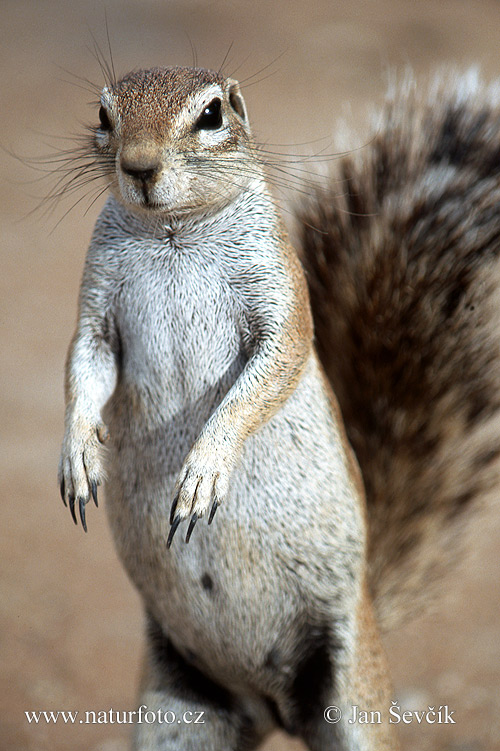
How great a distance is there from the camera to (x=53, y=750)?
2.18 metres

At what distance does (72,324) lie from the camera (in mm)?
4516

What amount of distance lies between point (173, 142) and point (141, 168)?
8 cm

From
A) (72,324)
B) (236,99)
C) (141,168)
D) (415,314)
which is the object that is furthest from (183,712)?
(72,324)

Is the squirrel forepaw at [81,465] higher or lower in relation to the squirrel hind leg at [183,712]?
higher

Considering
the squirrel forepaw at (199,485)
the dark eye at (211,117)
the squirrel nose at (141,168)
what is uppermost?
the dark eye at (211,117)

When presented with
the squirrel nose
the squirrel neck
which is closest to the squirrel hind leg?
the squirrel neck

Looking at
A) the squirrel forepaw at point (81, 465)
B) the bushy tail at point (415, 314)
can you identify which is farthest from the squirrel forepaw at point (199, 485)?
the bushy tail at point (415, 314)

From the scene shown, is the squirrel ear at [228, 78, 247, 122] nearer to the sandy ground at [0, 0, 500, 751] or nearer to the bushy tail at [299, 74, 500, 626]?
the sandy ground at [0, 0, 500, 751]

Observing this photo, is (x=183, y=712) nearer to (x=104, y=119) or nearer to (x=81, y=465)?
(x=81, y=465)

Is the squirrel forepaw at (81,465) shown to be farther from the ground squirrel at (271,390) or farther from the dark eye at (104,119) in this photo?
the dark eye at (104,119)

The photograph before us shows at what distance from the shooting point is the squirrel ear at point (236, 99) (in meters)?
1.46

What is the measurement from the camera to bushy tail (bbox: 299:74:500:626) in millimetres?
1744

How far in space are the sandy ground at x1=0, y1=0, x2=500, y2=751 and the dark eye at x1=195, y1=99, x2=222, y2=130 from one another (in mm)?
235

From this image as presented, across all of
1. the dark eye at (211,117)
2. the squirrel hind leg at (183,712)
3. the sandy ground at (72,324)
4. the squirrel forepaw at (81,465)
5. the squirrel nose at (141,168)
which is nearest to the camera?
the squirrel nose at (141,168)
